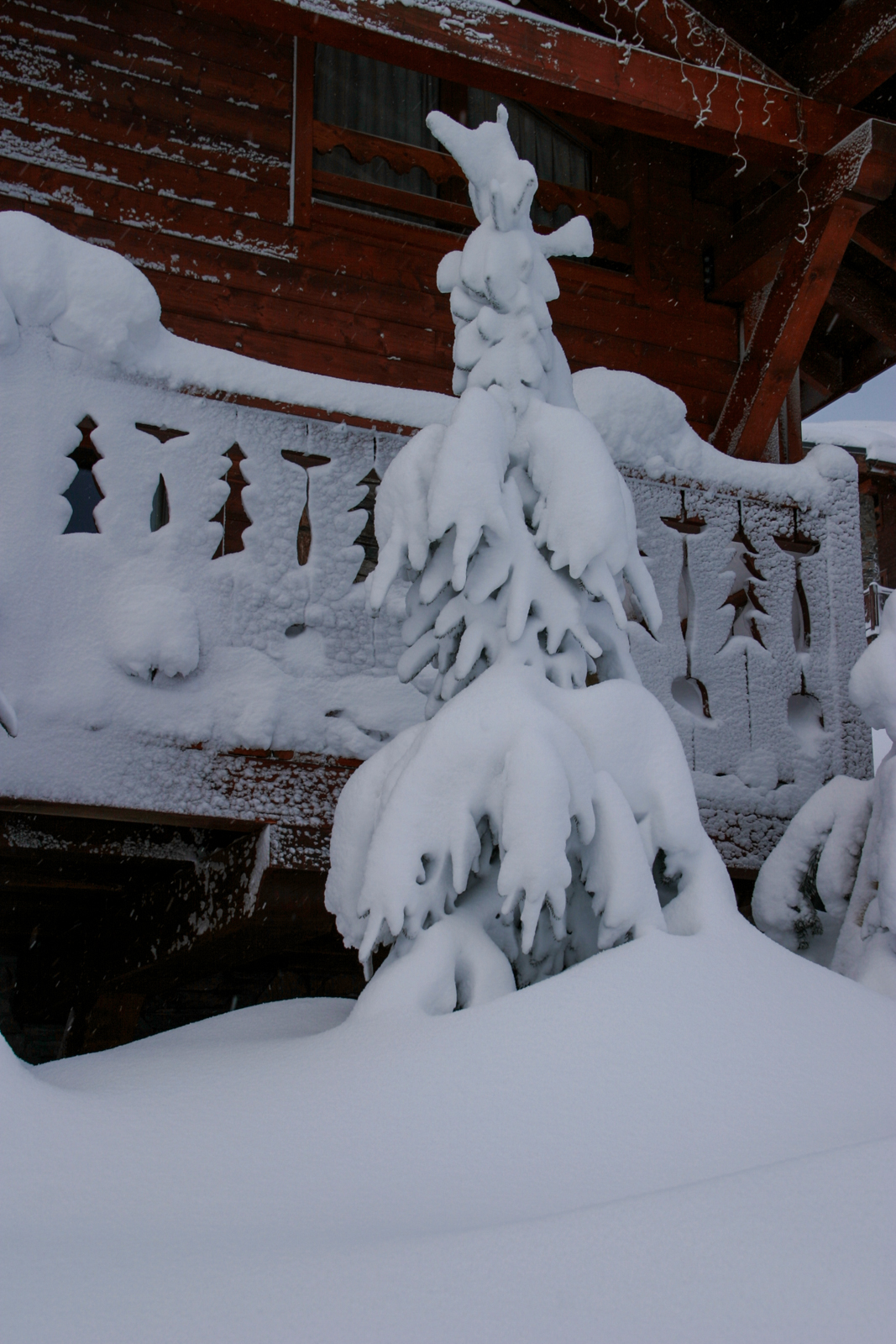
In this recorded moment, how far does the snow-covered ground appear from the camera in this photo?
163cm

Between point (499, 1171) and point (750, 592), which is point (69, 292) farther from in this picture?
point (499, 1171)

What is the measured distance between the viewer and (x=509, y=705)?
9.89 feet

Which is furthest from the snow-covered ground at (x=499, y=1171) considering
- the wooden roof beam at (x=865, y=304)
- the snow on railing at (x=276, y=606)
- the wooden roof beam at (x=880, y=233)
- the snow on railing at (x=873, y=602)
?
the snow on railing at (x=873, y=602)

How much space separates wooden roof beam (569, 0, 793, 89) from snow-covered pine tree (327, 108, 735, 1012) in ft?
9.15

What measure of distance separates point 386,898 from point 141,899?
8.35 feet

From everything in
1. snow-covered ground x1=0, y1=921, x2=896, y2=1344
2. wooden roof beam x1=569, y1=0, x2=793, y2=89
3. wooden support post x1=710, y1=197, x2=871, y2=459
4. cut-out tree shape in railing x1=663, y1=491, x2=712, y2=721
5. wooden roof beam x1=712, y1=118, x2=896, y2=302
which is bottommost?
snow-covered ground x1=0, y1=921, x2=896, y2=1344

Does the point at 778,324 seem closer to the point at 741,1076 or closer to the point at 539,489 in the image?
the point at 539,489

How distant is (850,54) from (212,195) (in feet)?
11.1

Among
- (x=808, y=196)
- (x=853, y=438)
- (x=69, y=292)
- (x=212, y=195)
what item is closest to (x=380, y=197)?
(x=212, y=195)

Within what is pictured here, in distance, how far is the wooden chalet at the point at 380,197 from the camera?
17.6 feet

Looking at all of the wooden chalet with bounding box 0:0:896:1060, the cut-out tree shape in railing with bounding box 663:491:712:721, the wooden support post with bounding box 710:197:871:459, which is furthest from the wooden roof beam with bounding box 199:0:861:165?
the cut-out tree shape in railing with bounding box 663:491:712:721

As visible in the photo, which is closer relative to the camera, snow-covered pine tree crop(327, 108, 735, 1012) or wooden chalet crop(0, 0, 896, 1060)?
snow-covered pine tree crop(327, 108, 735, 1012)

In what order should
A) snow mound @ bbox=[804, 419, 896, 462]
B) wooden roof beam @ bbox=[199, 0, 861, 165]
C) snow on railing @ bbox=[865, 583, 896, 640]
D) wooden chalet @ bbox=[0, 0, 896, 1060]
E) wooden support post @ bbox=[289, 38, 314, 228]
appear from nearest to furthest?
1. wooden roof beam @ bbox=[199, 0, 861, 165]
2. wooden chalet @ bbox=[0, 0, 896, 1060]
3. wooden support post @ bbox=[289, 38, 314, 228]
4. snow mound @ bbox=[804, 419, 896, 462]
5. snow on railing @ bbox=[865, 583, 896, 640]

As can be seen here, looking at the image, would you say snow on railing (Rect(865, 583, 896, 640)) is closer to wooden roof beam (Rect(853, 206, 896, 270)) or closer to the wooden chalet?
the wooden chalet
